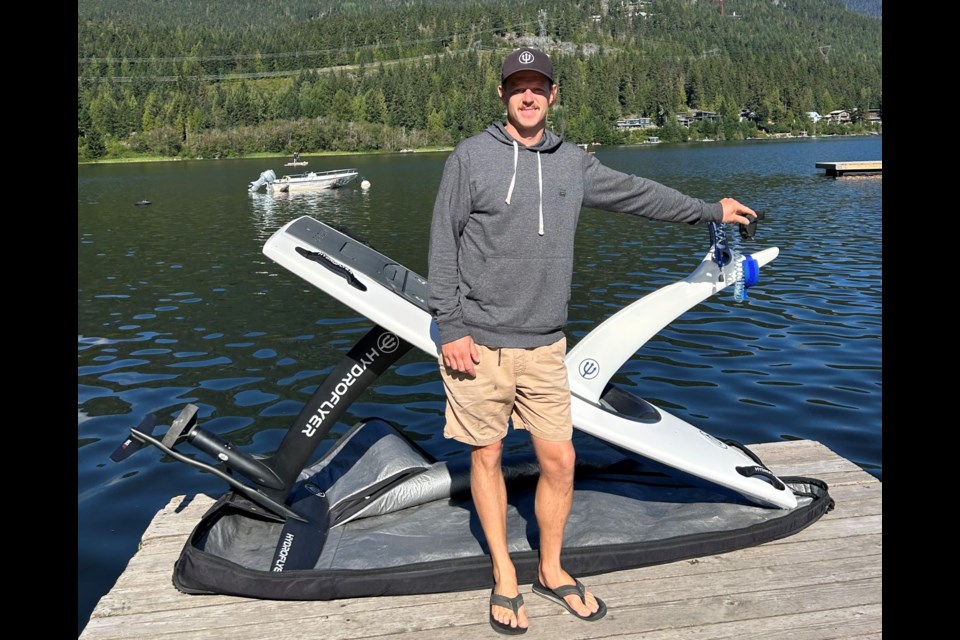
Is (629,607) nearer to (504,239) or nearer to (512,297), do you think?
(512,297)

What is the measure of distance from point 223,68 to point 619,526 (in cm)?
19624

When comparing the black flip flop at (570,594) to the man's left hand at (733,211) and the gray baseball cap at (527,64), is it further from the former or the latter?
the gray baseball cap at (527,64)

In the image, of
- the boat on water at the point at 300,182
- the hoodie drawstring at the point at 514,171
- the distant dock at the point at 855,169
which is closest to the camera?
the hoodie drawstring at the point at 514,171

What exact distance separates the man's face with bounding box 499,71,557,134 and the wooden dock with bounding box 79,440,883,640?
6.89 feet

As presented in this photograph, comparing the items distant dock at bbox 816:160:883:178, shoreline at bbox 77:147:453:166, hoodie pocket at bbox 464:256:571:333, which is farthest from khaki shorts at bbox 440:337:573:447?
shoreline at bbox 77:147:453:166

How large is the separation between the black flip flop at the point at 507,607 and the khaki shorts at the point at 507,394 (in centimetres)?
67

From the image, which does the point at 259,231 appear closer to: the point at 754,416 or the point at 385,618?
the point at 754,416

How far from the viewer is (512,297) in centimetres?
357

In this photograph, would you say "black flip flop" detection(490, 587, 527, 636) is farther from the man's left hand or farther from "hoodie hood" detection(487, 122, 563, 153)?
the man's left hand

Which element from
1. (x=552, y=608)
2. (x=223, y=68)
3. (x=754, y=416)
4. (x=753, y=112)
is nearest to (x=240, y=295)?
(x=754, y=416)

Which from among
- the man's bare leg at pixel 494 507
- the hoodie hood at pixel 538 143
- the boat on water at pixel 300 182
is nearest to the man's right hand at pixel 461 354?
the man's bare leg at pixel 494 507

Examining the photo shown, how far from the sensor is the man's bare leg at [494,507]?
3713mm

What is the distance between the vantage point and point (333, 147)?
126625 mm

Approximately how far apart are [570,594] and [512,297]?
1.33m
